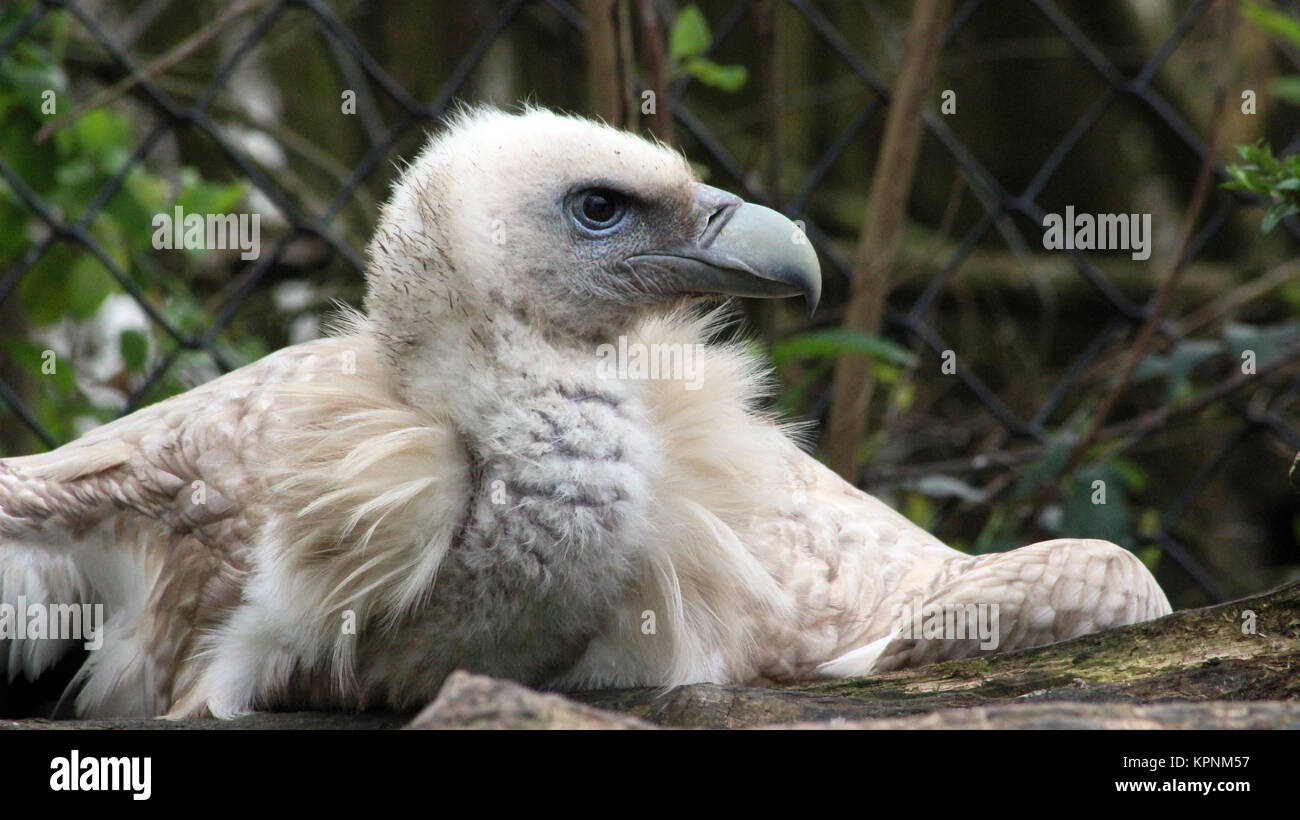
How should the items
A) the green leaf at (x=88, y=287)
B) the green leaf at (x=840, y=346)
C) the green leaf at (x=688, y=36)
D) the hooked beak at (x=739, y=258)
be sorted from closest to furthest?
the hooked beak at (x=739, y=258) < the green leaf at (x=840, y=346) < the green leaf at (x=688, y=36) < the green leaf at (x=88, y=287)

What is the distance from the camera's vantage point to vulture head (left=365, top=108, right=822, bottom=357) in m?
2.22

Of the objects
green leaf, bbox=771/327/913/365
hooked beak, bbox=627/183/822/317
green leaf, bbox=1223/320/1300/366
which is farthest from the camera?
green leaf, bbox=1223/320/1300/366

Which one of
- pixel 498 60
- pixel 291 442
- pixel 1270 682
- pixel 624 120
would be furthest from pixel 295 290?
pixel 1270 682

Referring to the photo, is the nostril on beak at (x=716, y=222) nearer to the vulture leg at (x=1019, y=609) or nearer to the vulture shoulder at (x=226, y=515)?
the vulture shoulder at (x=226, y=515)

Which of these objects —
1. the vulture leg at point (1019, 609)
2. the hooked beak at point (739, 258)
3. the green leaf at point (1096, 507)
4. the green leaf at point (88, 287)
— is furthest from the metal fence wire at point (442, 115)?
the vulture leg at point (1019, 609)

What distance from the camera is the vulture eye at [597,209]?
2.38 metres

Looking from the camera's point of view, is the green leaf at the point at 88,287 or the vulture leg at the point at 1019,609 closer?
the vulture leg at the point at 1019,609

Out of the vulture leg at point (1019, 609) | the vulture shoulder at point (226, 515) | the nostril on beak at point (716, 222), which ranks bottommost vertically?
the vulture leg at point (1019, 609)

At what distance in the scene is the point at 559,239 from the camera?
2328 millimetres

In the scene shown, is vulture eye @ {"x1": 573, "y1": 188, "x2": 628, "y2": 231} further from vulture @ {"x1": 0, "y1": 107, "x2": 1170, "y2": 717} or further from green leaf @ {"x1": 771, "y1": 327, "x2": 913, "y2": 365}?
green leaf @ {"x1": 771, "y1": 327, "x2": 913, "y2": 365}

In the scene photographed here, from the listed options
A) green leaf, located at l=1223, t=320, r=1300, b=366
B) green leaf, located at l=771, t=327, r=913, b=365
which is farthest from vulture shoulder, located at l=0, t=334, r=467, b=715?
green leaf, located at l=1223, t=320, r=1300, b=366

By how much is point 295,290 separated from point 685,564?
9.81ft

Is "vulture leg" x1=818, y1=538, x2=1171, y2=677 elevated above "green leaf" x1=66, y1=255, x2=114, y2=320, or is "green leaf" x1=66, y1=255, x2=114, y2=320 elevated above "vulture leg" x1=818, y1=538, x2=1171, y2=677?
"green leaf" x1=66, y1=255, x2=114, y2=320
